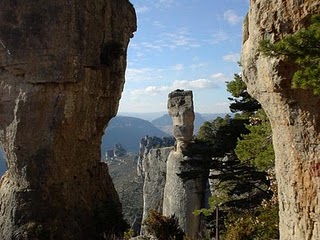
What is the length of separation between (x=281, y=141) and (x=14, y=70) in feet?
43.5

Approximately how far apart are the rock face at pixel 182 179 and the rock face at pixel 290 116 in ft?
43.2

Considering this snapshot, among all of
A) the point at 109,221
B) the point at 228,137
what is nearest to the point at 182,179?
the point at 228,137

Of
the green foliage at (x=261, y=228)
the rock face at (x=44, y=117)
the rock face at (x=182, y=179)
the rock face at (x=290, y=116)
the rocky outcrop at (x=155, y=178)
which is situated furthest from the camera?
the rocky outcrop at (x=155, y=178)

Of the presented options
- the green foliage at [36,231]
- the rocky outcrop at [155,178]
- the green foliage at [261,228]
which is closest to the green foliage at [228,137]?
the green foliage at [261,228]

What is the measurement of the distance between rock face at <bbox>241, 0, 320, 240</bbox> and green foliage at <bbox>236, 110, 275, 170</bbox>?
387 cm

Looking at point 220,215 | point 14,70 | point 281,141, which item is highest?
point 14,70

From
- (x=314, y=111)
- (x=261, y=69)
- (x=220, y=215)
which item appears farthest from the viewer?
(x=220, y=215)

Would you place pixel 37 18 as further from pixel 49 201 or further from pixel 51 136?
pixel 49 201

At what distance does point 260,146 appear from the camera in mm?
13477

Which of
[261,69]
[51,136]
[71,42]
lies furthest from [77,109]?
[261,69]

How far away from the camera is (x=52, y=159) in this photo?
17.7 metres

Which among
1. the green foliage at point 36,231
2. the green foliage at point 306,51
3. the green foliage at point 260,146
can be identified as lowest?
the green foliage at point 36,231

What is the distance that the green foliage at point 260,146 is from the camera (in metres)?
12.6

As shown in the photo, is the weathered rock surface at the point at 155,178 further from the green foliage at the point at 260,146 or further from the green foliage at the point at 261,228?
the green foliage at the point at 260,146
